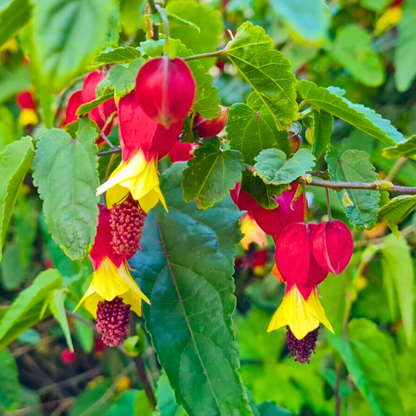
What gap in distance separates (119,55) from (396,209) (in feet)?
0.79

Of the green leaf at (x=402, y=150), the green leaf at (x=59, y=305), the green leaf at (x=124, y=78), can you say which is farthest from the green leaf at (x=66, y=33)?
the green leaf at (x=59, y=305)

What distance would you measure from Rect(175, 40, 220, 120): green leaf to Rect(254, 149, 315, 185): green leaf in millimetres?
52

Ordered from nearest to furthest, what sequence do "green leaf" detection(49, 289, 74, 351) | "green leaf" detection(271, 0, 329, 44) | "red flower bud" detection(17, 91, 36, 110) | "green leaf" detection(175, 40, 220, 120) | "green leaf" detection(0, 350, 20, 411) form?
1. "green leaf" detection(271, 0, 329, 44)
2. "green leaf" detection(175, 40, 220, 120)
3. "green leaf" detection(49, 289, 74, 351)
4. "green leaf" detection(0, 350, 20, 411)
5. "red flower bud" detection(17, 91, 36, 110)

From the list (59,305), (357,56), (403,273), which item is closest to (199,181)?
(59,305)

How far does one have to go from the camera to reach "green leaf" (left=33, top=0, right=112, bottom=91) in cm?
20

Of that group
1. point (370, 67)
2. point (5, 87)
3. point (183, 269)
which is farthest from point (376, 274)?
point (5, 87)

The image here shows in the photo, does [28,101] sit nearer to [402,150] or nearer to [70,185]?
[70,185]

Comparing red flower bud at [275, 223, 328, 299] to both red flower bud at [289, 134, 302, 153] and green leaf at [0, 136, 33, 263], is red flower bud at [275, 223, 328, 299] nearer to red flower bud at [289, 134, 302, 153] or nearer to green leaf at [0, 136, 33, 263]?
red flower bud at [289, 134, 302, 153]

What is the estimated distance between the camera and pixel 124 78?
0.35 metres

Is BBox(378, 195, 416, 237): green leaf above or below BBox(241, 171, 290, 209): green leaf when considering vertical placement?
below

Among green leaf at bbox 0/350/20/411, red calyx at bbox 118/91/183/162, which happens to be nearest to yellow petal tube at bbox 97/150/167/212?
red calyx at bbox 118/91/183/162

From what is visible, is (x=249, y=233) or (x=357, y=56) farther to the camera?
(x=357, y=56)

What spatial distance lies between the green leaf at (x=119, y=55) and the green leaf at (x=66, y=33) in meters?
0.15

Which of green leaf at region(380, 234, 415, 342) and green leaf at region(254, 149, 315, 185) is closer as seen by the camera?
green leaf at region(254, 149, 315, 185)
